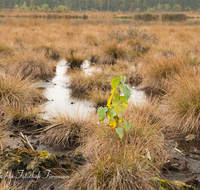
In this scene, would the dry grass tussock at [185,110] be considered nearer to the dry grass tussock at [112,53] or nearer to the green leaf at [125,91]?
the green leaf at [125,91]

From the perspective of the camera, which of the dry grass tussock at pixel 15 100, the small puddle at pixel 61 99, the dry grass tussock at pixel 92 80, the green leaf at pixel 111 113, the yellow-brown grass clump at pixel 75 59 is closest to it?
the green leaf at pixel 111 113

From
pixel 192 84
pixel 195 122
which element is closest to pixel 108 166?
pixel 195 122

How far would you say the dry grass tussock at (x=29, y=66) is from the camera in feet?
29.6

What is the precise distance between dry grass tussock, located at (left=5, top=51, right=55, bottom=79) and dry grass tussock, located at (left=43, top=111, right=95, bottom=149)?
506cm

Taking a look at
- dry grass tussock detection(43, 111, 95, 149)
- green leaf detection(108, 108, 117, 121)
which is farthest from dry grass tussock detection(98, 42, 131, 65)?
green leaf detection(108, 108, 117, 121)

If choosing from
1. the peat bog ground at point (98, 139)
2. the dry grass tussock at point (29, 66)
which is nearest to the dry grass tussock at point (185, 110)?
the peat bog ground at point (98, 139)

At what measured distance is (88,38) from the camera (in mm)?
17438

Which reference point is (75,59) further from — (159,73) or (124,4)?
(124,4)

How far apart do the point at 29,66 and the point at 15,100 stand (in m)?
3.83

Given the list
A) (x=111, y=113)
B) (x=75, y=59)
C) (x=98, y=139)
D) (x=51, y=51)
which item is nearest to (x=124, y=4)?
(x=51, y=51)

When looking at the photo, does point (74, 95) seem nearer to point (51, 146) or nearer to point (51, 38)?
point (51, 146)

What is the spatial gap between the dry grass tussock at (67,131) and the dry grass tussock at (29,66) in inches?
199

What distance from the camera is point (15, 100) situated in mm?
5586

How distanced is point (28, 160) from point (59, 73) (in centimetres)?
687
